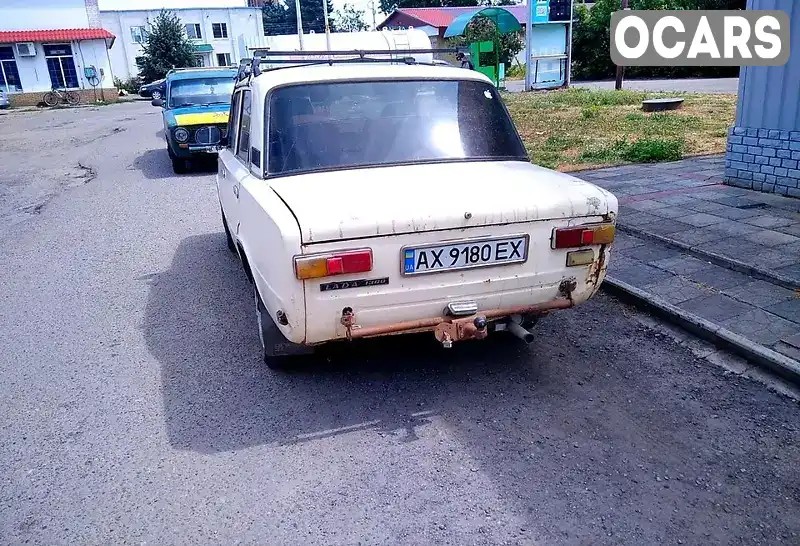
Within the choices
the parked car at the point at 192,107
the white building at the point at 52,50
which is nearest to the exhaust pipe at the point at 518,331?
the parked car at the point at 192,107

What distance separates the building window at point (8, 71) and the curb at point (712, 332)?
41.4 meters

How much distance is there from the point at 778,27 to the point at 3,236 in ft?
30.7

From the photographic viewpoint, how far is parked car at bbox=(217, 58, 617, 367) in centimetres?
308

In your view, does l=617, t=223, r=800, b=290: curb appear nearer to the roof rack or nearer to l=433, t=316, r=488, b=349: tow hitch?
the roof rack

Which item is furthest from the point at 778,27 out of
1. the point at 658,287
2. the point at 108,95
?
the point at 108,95

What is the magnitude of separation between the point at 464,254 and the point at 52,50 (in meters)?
41.9

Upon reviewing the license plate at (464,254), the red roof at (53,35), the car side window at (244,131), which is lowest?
the license plate at (464,254)

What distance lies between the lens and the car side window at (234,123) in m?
5.04

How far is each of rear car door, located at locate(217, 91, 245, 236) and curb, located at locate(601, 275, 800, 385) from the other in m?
2.97

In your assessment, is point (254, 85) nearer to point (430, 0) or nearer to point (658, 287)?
point (658, 287)

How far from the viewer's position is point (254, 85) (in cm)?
434

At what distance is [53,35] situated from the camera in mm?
36500

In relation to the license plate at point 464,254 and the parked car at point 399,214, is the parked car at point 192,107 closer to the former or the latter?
the parked car at point 399,214

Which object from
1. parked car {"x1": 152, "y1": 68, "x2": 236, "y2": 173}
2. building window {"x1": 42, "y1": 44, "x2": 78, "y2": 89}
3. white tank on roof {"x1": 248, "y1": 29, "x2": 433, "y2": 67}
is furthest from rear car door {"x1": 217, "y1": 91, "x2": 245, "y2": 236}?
building window {"x1": 42, "y1": 44, "x2": 78, "y2": 89}
